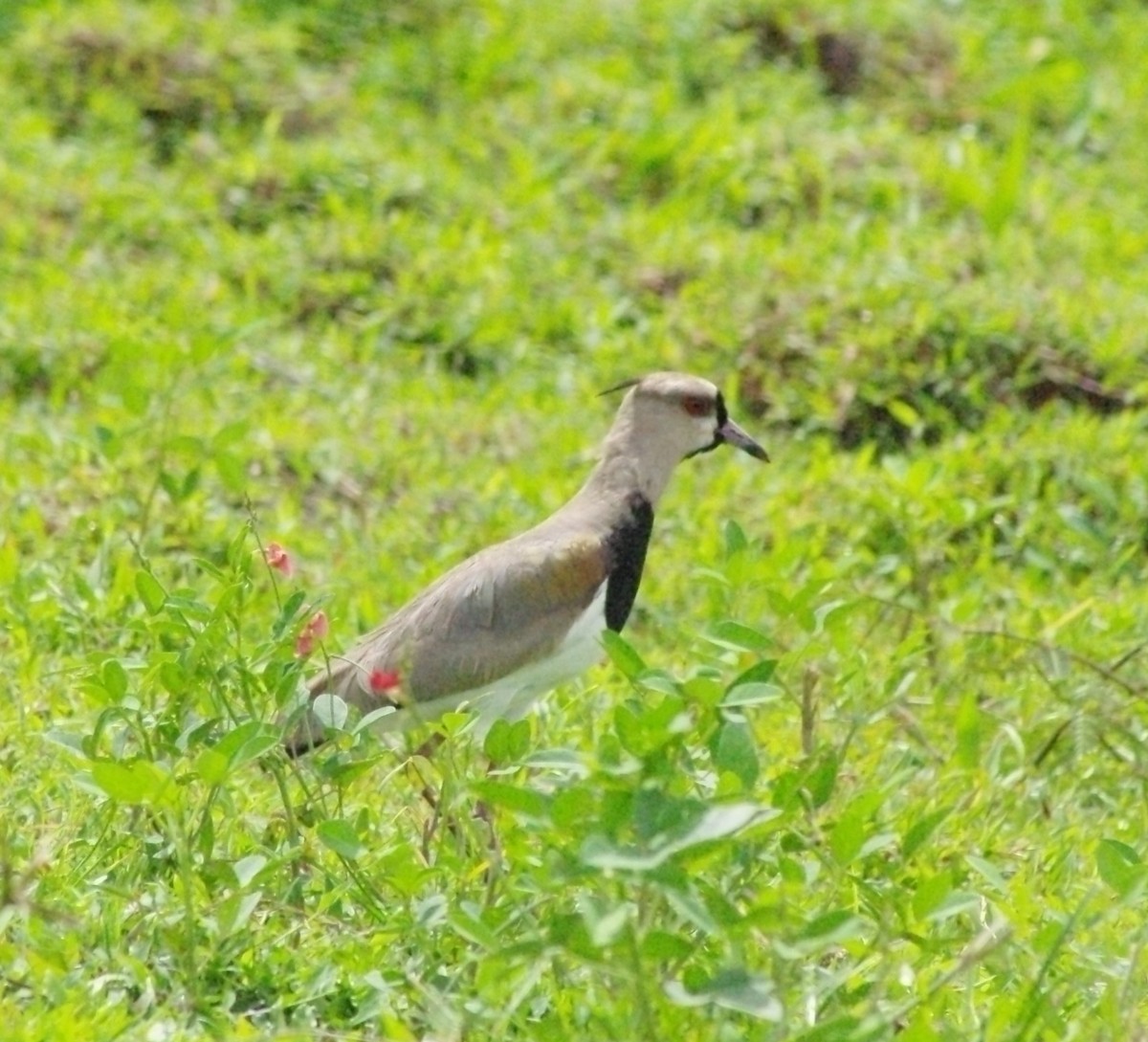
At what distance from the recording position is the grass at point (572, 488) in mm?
3332

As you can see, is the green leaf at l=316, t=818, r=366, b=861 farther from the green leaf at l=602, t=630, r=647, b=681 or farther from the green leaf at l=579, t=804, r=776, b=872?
the green leaf at l=579, t=804, r=776, b=872

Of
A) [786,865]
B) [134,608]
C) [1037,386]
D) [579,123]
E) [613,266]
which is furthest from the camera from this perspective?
[579,123]

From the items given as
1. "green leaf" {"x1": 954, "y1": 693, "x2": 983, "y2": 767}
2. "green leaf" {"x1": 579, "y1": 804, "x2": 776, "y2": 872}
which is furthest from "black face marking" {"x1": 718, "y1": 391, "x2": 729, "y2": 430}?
"green leaf" {"x1": 579, "y1": 804, "x2": 776, "y2": 872}

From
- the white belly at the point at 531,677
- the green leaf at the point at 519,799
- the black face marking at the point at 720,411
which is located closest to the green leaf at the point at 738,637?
the green leaf at the point at 519,799

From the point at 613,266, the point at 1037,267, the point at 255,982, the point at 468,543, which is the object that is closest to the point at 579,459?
the point at 468,543

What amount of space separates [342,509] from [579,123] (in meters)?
2.53

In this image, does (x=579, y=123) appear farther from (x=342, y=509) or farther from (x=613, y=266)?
(x=342, y=509)

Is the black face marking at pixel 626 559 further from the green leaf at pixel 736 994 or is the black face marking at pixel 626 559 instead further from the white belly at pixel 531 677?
the green leaf at pixel 736 994

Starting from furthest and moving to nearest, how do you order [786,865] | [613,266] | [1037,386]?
[613,266]
[1037,386]
[786,865]

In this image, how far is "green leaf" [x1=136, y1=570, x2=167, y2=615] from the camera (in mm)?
3834

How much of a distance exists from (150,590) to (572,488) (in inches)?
97.2

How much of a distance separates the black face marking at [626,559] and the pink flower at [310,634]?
1.06 meters

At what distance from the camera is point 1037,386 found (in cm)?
699

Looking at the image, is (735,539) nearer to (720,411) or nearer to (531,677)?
(531,677)
